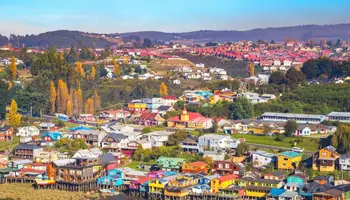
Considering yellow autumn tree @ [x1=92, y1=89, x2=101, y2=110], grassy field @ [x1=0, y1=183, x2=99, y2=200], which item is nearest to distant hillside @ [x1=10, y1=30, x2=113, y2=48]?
yellow autumn tree @ [x1=92, y1=89, x2=101, y2=110]

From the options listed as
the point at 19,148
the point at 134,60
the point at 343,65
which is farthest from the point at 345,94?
the point at 134,60

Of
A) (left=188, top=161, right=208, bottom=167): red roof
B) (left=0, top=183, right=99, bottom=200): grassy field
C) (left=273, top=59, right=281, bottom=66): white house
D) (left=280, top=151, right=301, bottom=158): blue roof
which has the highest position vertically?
(left=273, top=59, right=281, bottom=66): white house

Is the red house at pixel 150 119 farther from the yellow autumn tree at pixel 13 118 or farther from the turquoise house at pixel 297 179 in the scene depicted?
the turquoise house at pixel 297 179

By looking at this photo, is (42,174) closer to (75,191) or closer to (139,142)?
(75,191)

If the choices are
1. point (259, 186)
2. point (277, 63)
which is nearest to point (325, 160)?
point (259, 186)

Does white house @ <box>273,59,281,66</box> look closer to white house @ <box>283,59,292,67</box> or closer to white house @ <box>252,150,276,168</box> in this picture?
white house @ <box>283,59,292,67</box>

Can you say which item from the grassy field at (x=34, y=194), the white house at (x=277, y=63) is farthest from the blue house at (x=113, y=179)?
the white house at (x=277, y=63)
